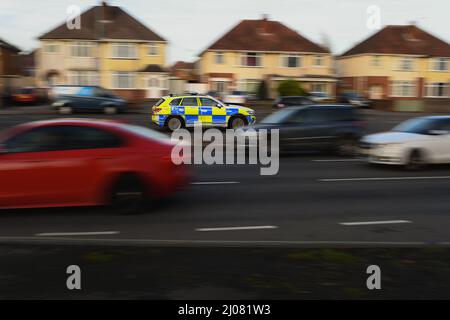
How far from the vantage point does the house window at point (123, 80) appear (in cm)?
4847

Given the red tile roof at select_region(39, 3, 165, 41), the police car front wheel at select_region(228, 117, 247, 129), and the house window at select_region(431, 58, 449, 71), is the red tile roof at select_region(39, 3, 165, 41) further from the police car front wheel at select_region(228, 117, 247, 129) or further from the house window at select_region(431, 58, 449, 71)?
the house window at select_region(431, 58, 449, 71)

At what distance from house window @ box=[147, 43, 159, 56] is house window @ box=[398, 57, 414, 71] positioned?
26.7 metres

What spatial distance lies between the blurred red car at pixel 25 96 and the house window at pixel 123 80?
10.4 metres

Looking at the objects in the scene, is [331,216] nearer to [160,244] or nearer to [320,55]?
[160,244]

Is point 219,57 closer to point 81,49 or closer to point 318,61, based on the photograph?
point 318,61

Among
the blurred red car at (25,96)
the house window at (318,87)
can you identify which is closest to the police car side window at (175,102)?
the blurred red car at (25,96)

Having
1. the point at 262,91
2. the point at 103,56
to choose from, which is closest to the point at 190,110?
the point at 262,91

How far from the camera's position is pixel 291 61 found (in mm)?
53719

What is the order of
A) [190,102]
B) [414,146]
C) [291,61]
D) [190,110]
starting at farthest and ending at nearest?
[291,61], [190,102], [190,110], [414,146]

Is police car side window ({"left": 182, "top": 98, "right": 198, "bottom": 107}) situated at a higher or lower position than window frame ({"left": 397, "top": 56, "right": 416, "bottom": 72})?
lower

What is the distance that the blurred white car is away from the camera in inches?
495

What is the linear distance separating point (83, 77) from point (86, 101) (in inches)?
776

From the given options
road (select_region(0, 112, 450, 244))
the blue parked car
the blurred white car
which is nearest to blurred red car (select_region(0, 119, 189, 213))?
road (select_region(0, 112, 450, 244))

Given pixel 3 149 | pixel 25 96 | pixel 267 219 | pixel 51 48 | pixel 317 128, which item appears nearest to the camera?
pixel 3 149
